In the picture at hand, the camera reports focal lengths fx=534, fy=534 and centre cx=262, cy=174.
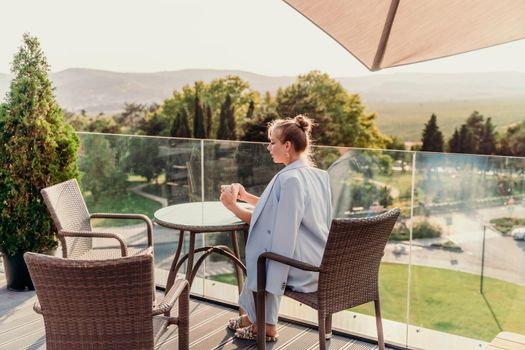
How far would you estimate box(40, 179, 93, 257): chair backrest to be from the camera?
3076 millimetres

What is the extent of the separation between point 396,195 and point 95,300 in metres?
3.56

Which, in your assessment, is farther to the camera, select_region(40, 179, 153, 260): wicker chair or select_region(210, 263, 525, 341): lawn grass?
select_region(210, 263, 525, 341): lawn grass

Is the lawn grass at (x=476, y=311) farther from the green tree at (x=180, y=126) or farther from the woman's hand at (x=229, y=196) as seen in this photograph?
the green tree at (x=180, y=126)

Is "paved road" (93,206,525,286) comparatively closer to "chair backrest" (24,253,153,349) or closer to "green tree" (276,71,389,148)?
"chair backrest" (24,253,153,349)

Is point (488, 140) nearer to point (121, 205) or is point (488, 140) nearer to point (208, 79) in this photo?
point (208, 79)

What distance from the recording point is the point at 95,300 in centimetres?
180

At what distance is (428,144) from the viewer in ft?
146

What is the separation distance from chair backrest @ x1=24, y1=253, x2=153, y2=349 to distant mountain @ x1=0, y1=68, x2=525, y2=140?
155 ft

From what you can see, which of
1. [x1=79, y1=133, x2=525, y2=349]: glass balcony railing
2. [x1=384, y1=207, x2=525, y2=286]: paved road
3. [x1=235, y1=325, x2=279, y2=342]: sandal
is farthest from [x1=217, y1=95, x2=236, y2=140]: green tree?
[x1=235, y1=325, x2=279, y2=342]: sandal

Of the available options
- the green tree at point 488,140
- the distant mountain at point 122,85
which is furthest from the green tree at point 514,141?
the distant mountain at point 122,85

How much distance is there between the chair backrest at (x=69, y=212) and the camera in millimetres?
3076

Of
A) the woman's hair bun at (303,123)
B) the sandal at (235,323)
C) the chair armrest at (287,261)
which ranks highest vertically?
the woman's hair bun at (303,123)

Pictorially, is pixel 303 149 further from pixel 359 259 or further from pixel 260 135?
pixel 260 135

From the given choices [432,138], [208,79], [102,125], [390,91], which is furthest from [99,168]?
[390,91]
